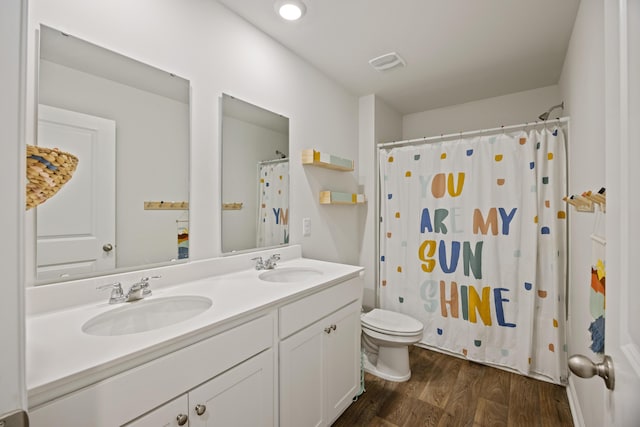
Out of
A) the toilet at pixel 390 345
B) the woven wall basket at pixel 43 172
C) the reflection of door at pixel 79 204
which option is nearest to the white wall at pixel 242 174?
the reflection of door at pixel 79 204

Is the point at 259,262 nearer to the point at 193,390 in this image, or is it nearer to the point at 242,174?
the point at 242,174

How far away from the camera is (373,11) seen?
173 centimetres

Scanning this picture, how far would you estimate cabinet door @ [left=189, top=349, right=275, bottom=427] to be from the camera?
0.95m

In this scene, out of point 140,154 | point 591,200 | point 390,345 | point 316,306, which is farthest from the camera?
point 390,345

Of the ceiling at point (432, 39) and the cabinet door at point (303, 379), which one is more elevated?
the ceiling at point (432, 39)

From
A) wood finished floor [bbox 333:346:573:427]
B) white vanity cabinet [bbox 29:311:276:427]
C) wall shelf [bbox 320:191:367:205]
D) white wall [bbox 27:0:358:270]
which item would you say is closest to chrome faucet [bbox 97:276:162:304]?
white wall [bbox 27:0:358:270]

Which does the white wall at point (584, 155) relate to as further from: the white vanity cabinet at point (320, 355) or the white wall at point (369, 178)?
the white wall at point (369, 178)

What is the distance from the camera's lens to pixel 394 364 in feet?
6.97

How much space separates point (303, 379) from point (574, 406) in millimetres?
1720

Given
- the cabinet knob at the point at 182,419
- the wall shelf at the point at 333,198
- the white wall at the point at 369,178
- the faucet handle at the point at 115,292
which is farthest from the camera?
the white wall at the point at 369,178

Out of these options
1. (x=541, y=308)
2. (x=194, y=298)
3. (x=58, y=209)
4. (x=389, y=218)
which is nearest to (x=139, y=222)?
(x=58, y=209)

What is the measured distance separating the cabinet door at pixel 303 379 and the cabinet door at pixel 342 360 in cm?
7

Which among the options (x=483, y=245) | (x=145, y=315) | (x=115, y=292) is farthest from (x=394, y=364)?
(x=115, y=292)

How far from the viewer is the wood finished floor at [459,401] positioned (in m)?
1.71
